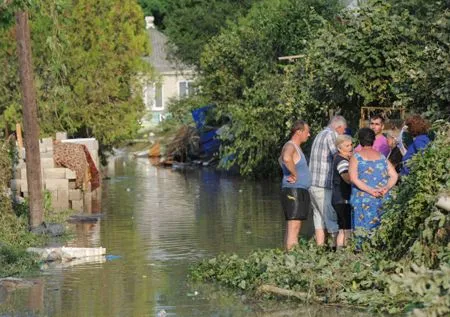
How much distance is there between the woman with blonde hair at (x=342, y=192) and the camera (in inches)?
580

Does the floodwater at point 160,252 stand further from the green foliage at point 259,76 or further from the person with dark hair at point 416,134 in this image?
the person with dark hair at point 416,134

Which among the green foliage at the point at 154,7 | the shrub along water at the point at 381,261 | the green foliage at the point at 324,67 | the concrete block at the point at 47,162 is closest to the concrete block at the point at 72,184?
the concrete block at the point at 47,162

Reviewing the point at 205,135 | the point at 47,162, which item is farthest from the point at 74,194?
the point at 205,135

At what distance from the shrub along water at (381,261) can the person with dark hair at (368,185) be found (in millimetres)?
484

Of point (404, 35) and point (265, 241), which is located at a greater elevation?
point (404, 35)

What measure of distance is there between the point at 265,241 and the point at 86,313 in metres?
A: 6.24

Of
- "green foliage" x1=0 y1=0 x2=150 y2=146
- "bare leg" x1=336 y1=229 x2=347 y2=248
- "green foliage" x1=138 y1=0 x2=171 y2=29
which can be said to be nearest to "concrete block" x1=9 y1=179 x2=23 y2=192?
"green foliage" x1=0 y1=0 x2=150 y2=146

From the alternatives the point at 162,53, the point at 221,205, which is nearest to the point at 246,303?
the point at 221,205

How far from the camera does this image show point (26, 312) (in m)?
12.2

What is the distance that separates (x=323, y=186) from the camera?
1521 centimetres

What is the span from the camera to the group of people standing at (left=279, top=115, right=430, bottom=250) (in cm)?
1415

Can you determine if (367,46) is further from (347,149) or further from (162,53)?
(162,53)

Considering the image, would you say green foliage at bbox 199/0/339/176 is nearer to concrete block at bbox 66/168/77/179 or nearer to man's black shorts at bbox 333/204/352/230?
concrete block at bbox 66/168/77/179

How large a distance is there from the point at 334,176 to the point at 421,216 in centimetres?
262
